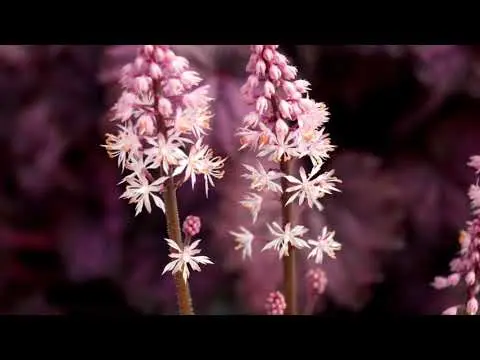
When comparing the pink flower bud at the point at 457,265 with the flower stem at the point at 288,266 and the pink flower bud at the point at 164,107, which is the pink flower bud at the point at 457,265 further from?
the pink flower bud at the point at 164,107

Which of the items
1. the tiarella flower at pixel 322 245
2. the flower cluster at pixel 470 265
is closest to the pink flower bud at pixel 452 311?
the flower cluster at pixel 470 265

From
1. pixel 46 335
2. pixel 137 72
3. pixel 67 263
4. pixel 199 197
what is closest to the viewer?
pixel 137 72

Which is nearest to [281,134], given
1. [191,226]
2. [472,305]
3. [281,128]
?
[281,128]

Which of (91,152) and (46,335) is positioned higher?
(91,152)

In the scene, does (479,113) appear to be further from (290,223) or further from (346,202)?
(290,223)

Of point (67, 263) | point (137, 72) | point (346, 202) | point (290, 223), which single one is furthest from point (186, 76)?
point (67, 263)

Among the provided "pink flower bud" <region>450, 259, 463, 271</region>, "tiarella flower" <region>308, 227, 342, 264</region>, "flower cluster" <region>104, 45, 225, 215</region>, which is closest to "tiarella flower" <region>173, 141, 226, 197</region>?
"flower cluster" <region>104, 45, 225, 215</region>
